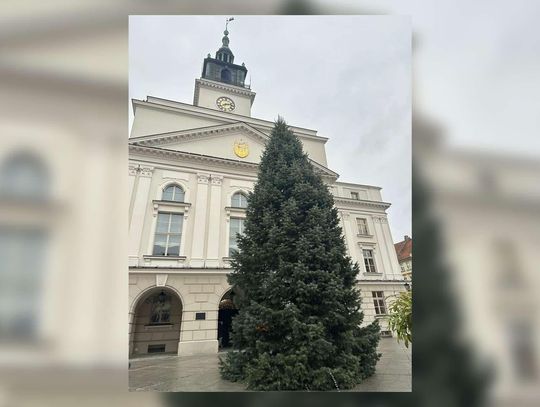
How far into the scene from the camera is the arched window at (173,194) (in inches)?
265

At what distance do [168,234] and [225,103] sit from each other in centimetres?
553

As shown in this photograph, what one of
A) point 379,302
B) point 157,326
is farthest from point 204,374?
point 379,302

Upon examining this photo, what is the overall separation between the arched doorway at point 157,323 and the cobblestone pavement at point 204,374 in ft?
3.33

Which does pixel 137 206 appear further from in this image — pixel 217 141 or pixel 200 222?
pixel 217 141

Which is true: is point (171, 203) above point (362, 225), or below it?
above

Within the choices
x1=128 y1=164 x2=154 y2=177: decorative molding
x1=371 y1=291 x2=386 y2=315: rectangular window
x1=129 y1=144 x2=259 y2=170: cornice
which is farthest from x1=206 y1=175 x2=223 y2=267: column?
x1=371 y1=291 x2=386 y2=315: rectangular window

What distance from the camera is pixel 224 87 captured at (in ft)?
33.6

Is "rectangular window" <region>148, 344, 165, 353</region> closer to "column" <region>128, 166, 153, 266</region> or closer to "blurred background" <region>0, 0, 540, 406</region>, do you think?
"column" <region>128, 166, 153, 266</region>

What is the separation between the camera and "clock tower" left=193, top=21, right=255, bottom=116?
32.8 feet
